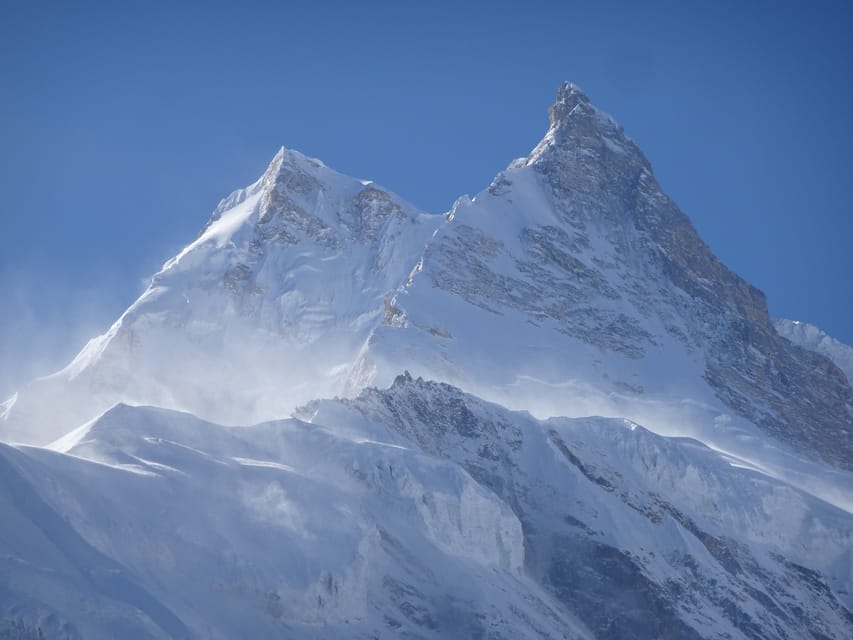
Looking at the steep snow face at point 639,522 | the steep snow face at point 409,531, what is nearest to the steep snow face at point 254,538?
the steep snow face at point 409,531

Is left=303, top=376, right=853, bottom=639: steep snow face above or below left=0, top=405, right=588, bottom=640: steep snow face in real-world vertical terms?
above

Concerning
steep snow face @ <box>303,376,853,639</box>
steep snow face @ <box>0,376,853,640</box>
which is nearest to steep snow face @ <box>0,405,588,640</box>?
steep snow face @ <box>0,376,853,640</box>

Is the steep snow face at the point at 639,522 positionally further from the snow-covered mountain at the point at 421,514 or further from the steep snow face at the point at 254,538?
the steep snow face at the point at 254,538

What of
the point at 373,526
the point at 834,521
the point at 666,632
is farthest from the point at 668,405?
the point at 373,526

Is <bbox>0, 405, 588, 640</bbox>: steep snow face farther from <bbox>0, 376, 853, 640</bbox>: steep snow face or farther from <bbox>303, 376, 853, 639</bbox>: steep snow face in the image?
<bbox>303, 376, 853, 639</bbox>: steep snow face

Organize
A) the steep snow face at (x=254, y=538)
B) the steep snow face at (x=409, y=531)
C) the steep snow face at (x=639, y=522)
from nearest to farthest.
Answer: the steep snow face at (x=254, y=538)
the steep snow face at (x=409, y=531)
the steep snow face at (x=639, y=522)

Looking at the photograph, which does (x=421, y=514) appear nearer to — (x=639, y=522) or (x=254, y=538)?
(x=254, y=538)

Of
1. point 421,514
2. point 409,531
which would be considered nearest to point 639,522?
point 421,514

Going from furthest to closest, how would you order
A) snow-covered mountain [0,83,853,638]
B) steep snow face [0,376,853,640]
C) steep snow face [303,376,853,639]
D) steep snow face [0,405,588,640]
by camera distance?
steep snow face [303,376,853,639], snow-covered mountain [0,83,853,638], steep snow face [0,376,853,640], steep snow face [0,405,588,640]

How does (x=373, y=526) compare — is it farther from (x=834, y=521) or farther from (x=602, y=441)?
(x=834, y=521)

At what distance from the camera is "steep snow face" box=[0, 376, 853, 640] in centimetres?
10175

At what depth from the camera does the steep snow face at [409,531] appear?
101750 millimetres

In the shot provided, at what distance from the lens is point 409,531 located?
12462 cm

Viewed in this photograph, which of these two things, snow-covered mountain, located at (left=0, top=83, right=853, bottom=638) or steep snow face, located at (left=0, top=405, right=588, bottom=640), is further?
snow-covered mountain, located at (left=0, top=83, right=853, bottom=638)
